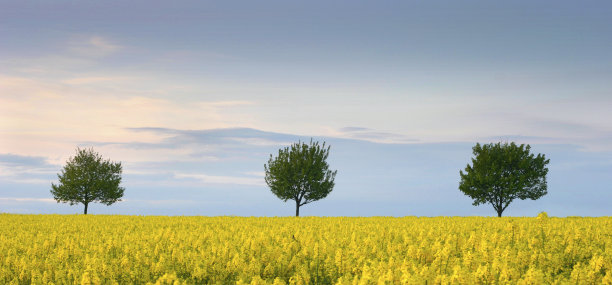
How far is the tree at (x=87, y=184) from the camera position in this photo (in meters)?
61.2

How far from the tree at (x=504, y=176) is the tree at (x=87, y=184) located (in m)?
45.0

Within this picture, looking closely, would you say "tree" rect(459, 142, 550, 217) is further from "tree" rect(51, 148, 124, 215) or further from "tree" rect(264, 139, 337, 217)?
"tree" rect(51, 148, 124, 215)

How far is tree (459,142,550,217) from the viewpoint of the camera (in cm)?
5453

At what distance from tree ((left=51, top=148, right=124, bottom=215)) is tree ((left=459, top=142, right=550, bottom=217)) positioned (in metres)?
45.0

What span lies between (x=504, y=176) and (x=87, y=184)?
52734 millimetres

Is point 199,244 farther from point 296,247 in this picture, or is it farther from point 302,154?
point 302,154

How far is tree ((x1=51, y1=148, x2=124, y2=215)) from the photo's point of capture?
61.2 m

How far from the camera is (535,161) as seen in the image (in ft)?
184

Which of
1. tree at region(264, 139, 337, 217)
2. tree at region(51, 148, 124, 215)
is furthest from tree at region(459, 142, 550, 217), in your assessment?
tree at region(51, 148, 124, 215)

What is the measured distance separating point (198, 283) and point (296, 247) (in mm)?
4241

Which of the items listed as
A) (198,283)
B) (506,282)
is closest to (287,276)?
(198,283)

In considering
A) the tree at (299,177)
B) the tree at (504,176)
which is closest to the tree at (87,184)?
the tree at (299,177)

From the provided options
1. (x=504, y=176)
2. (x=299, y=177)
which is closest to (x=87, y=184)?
(x=299, y=177)

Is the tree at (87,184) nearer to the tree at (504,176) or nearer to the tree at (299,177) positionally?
the tree at (299,177)
